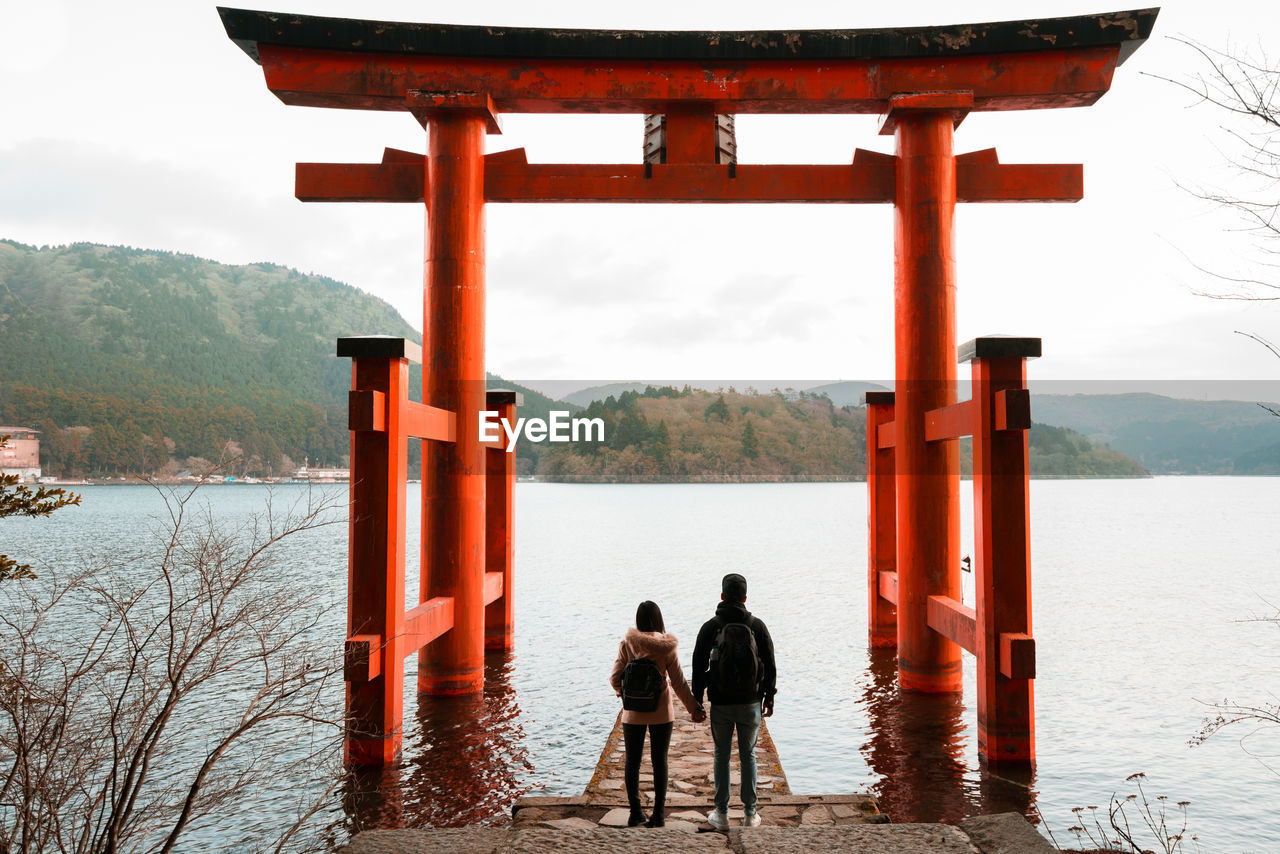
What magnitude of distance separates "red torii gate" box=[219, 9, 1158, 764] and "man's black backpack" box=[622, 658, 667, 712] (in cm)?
398

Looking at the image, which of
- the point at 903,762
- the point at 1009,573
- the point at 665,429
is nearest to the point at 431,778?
the point at 903,762

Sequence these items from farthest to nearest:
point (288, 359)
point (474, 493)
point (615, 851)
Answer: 1. point (288, 359)
2. point (474, 493)
3. point (615, 851)

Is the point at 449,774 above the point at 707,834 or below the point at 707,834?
below

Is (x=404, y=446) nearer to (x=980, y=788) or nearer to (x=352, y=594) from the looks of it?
(x=352, y=594)

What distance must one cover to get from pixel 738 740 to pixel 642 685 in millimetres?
683

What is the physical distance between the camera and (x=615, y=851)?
13.8 feet

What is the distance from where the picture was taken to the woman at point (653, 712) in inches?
192

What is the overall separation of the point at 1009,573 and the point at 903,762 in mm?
2061

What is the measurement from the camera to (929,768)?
7.19 m

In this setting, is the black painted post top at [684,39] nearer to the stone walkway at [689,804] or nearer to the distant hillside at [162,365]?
the stone walkway at [689,804]

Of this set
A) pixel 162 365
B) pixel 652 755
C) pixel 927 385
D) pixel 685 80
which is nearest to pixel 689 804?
pixel 652 755

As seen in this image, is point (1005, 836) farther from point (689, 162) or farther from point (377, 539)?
point (689, 162)

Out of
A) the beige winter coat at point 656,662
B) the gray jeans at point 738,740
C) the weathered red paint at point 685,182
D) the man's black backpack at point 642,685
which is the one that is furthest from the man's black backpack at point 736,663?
the weathered red paint at point 685,182

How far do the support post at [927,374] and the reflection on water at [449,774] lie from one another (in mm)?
4448
